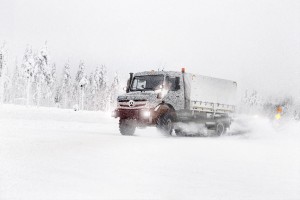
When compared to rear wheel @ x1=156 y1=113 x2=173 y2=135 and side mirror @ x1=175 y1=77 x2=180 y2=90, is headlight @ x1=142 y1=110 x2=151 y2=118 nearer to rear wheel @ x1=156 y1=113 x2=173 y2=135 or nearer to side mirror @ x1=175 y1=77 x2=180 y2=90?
rear wheel @ x1=156 y1=113 x2=173 y2=135

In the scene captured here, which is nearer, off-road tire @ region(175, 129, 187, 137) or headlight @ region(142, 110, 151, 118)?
headlight @ region(142, 110, 151, 118)

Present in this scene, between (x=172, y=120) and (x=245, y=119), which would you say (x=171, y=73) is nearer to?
(x=172, y=120)

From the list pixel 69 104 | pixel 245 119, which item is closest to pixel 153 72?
pixel 245 119

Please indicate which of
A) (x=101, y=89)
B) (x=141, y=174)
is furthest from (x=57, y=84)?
(x=141, y=174)

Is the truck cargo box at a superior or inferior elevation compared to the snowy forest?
inferior

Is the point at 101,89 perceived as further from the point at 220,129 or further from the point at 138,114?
the point at 138,114

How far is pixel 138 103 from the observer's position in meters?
18.4

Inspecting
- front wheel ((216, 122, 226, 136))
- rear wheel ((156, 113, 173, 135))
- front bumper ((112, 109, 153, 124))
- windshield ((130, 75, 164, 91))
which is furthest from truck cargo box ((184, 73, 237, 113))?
front bumper ((112, 109, 153, 124))

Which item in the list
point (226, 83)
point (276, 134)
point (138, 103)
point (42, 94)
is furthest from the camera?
point (42, 94)

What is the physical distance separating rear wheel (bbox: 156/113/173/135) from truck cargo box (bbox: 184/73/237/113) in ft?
3.93

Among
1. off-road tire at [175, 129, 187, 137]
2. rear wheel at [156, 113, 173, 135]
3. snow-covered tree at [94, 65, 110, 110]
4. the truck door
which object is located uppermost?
snow-covered tree at [94, 65, 110, 110]

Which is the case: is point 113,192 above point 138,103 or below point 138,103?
below

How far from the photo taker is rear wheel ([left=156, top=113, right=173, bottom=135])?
60.3ft

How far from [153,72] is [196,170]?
11196 millimetres
